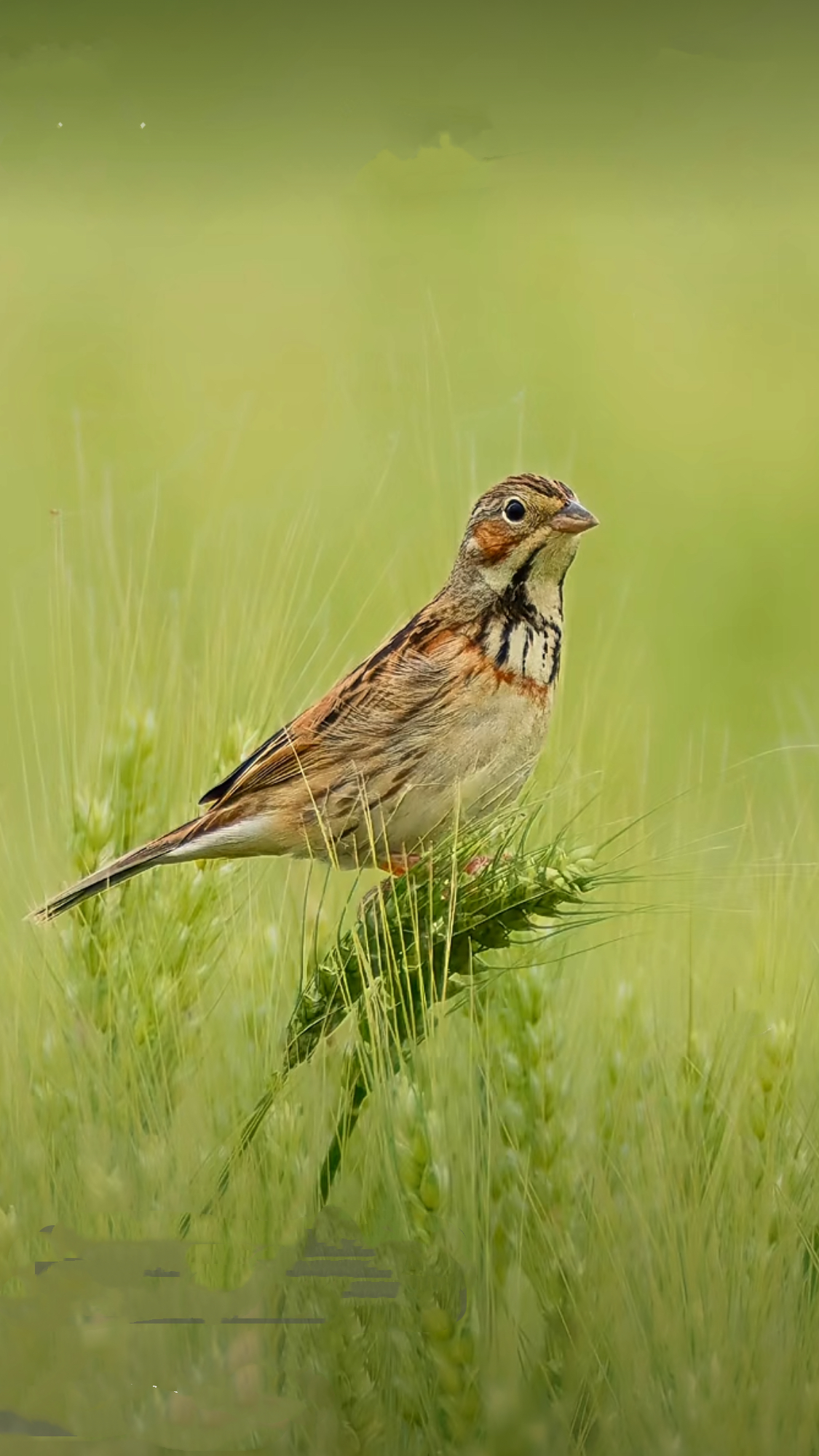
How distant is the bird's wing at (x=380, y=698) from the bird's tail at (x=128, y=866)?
0.20 m

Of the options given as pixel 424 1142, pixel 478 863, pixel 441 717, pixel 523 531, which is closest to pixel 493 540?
pixel 523 531

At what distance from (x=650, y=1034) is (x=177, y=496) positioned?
85cm

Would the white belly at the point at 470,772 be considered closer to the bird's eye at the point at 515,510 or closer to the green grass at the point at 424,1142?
the green grass at the point at 424,1142

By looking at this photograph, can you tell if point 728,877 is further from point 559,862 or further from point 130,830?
point 130,830

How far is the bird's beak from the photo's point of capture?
1.64m

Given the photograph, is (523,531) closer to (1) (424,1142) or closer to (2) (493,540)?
(2) (493,540)

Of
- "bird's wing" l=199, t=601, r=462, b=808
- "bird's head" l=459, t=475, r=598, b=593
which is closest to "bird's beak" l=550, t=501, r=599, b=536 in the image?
"bird's head" l=459, t=475, r=598, b=593

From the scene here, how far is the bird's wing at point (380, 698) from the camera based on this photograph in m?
1.77

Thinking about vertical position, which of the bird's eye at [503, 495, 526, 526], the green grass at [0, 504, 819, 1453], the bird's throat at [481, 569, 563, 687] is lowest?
the green grass at [0, 504, 819, 1453]

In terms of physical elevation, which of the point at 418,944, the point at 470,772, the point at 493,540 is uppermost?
the point at 493,540

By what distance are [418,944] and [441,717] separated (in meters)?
0.46

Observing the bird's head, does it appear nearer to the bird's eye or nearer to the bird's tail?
the bird's eye

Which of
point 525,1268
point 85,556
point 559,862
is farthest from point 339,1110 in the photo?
point 85,556

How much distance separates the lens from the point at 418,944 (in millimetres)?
1351
